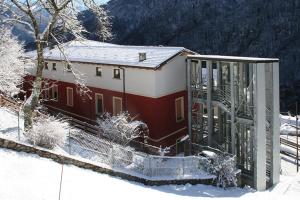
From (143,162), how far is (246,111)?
6.97 meters

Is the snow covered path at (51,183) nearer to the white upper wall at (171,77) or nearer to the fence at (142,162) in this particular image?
the fence at (142,162)

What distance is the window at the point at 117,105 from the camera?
2836cm

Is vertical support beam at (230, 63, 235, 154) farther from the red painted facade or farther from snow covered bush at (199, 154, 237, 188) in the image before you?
the red painted facade

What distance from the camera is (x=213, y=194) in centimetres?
1894

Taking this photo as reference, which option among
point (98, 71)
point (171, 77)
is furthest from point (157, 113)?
point (98, 71)

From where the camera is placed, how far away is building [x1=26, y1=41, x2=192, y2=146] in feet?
85.7

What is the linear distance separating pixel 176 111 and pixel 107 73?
5.46m

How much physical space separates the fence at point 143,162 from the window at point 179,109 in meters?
6.82

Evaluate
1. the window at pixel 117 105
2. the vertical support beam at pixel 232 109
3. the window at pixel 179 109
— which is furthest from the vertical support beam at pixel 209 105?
the window at pixel 117 105

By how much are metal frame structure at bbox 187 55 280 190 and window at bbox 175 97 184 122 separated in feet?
3.89

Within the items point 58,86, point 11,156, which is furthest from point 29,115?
point 58,86

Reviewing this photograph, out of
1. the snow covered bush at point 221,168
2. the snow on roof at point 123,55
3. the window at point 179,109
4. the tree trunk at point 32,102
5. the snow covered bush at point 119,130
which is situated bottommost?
the snow covered bush at point 221,168

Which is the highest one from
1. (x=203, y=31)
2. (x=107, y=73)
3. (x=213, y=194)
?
(x=203, y=31)

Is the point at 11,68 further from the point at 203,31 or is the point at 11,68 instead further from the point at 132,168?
the point at 203,31
